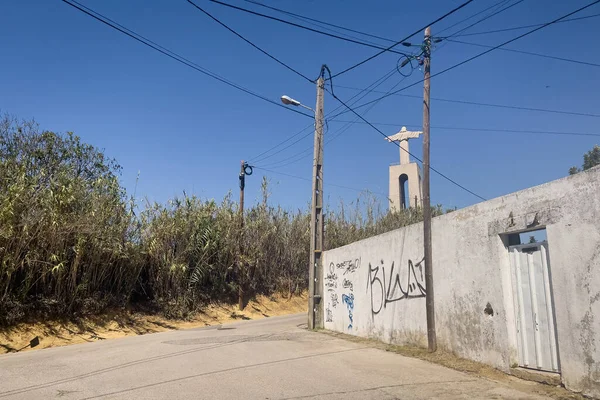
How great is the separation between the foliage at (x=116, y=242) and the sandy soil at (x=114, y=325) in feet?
1.48

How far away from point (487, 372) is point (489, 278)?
154cm

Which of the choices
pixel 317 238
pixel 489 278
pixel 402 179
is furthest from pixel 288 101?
pixel 402 179

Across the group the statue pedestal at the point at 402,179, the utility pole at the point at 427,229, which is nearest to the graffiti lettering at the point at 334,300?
the utility pole at the point at 427,229

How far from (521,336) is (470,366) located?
1.14m

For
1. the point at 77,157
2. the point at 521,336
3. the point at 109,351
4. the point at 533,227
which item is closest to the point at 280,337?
the point at 109,351

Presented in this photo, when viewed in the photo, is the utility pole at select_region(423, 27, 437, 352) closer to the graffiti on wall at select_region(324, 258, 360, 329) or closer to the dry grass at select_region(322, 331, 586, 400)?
the dry grass at select_region(322, 331, 586, 400)

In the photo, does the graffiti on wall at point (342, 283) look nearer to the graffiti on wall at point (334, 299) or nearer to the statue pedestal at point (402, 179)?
the graffiti on wall at point (334, 299)

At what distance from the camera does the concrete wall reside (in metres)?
5.84

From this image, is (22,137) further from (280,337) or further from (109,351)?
(280,337)

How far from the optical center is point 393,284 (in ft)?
35.9

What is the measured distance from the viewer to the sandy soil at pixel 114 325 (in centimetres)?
1452

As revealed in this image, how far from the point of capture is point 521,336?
7.13 m

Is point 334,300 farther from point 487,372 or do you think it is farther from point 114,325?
point 114,325

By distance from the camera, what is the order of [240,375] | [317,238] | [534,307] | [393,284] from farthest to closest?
1. [317,238]
2. [393,284]
3. [240,375]
4. [534,307]
